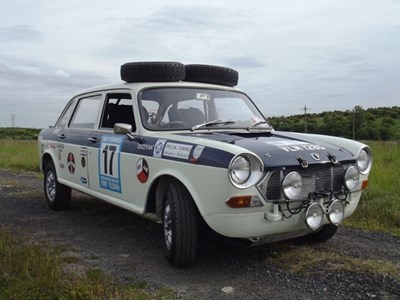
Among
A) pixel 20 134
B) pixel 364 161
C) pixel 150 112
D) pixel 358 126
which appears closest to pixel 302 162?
pixel 364 161

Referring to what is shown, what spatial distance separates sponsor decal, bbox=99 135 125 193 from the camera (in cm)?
512

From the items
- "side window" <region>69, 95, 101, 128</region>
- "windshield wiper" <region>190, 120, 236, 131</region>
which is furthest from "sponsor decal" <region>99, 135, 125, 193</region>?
"windshield wiper" <region>190, 120, 236, 131</region>

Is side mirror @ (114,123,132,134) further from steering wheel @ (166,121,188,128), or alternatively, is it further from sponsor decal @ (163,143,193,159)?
sponsor decal @ (163,143,193,159)

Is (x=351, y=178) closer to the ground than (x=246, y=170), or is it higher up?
closer to the ground

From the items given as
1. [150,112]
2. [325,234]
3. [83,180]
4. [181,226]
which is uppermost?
[150,112]

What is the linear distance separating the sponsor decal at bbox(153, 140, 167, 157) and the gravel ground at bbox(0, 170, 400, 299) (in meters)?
1.05

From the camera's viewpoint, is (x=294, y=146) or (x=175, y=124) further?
(x=175, y=124)

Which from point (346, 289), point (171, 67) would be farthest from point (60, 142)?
point (346, 289)

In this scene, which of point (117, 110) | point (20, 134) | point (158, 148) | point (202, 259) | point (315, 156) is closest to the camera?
point (315, 156)

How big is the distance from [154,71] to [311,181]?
2.30 metres

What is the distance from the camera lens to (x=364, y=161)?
184 inches

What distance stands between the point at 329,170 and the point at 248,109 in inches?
66.9

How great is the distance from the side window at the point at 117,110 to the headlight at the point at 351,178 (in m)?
2.29

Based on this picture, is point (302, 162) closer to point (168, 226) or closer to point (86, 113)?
point (168, 226)
